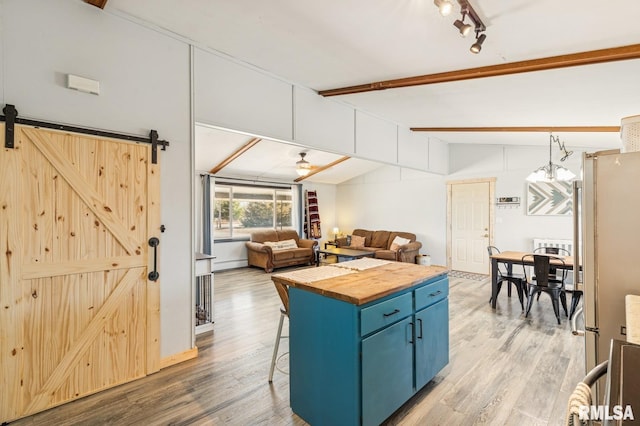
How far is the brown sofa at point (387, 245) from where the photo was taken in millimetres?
7247

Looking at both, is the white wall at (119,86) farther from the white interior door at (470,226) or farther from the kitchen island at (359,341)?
the white interior door at (470,226)

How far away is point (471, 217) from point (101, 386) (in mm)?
6969

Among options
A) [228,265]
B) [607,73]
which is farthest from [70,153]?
[228,265]

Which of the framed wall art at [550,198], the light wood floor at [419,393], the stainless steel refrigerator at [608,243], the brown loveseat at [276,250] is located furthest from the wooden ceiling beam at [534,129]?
the brown loveseat at [276,250]

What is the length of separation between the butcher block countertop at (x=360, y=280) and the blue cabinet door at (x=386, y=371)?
25 cm

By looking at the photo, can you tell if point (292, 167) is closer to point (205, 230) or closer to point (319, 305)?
point (205, 230)

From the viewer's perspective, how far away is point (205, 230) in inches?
282

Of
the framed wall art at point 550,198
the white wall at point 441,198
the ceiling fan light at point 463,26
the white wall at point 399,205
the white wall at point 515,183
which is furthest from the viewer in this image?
the white wall at point 399,205

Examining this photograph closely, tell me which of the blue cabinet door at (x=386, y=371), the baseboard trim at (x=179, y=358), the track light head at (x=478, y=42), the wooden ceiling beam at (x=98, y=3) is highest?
the wooden ceiling beam at (x=98, y=3)

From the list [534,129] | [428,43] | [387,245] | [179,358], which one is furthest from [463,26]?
[387,245]

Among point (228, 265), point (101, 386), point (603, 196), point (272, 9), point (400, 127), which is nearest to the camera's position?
point (603, 196)

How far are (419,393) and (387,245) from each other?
582 cm

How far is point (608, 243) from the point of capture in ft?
5.51

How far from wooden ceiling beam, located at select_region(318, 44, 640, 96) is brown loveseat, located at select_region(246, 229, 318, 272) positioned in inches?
183
